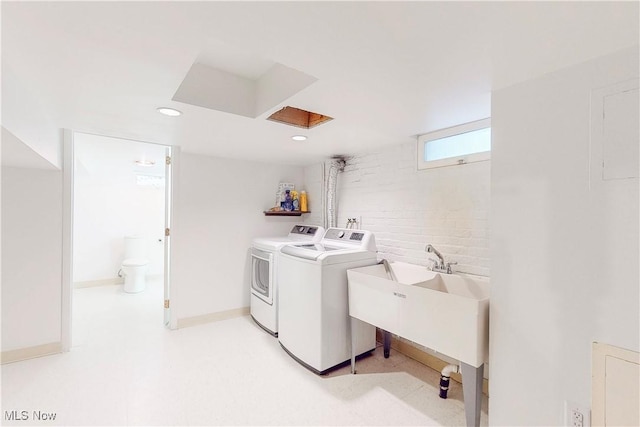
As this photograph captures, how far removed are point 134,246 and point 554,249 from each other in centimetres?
551

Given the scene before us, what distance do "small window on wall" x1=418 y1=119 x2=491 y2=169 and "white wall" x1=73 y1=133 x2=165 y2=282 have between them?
11.3 ft

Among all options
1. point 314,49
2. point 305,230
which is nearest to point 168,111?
point 314,49

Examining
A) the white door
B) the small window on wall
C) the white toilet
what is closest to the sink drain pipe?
the small window on wall

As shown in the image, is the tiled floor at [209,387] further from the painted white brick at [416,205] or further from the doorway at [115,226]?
the painted white brick at [416,205]

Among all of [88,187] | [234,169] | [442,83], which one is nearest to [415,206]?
[442,83]

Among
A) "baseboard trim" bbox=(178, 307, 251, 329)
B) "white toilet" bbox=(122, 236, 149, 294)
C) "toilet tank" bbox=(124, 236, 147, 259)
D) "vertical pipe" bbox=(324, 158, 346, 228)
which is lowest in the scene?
"baseboard trim" bbox=(178, 307, 251, 329)

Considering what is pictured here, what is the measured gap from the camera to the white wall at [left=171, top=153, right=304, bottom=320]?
3.07 m

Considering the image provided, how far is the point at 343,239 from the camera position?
9.41 ft

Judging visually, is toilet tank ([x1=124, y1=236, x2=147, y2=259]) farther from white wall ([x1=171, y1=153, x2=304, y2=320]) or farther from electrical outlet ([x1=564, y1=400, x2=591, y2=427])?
electrical outlet ([x1=564, y1=400, x2=591, y2=427])

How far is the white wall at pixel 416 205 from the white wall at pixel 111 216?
282 cm

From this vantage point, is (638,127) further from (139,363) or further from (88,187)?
(88,187)

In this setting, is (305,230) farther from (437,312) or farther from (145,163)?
(145,163)

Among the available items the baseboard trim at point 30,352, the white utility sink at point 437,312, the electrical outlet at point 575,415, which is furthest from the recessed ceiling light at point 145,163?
the electrical outlet at point 575,415

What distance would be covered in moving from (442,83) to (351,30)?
2.16 feet
